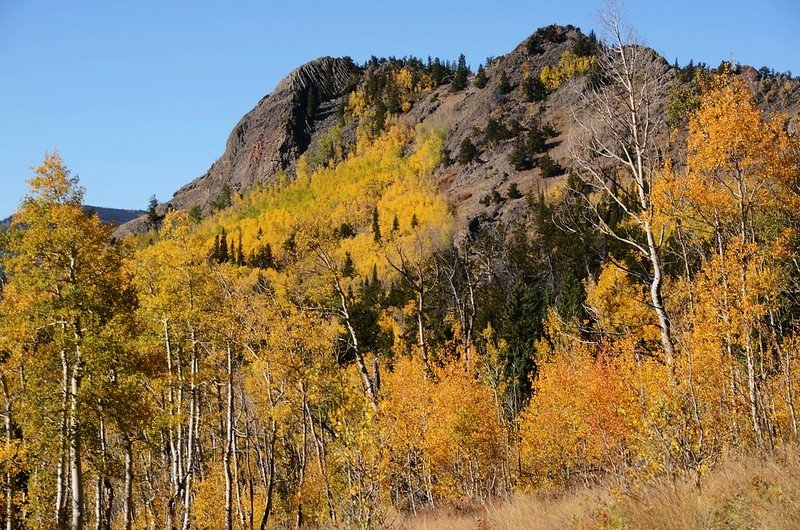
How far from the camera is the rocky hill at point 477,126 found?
109 metres

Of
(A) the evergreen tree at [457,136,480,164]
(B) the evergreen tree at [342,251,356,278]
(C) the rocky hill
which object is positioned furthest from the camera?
(A) the evergreen tree at [457,136,480,164]

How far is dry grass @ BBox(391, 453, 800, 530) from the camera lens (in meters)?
6.39

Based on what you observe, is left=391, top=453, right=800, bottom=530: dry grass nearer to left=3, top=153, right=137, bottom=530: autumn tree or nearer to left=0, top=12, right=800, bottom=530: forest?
left=0, top=12, right=800, bottom=530: forest

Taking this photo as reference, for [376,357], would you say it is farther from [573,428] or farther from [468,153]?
[468,153]

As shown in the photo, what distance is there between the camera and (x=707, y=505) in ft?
22.5

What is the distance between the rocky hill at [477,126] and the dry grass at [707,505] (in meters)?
86.4

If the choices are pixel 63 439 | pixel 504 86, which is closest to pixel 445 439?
pixel 63 439

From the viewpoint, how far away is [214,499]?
29812 millimetres

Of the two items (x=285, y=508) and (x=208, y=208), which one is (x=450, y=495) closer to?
(x=285, y=508)

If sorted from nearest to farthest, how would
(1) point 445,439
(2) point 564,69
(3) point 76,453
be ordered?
1. (3) point 76,453
2. (1) point 445,439
3. (2) point 564,69

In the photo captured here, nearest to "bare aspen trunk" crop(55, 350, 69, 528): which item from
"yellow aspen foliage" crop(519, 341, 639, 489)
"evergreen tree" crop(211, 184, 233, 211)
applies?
"yellow aspen foliage" crop(519, 341, 639, 489)

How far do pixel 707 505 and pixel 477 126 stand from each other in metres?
141

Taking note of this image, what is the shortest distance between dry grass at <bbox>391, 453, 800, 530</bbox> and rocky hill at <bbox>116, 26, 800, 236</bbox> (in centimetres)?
8636

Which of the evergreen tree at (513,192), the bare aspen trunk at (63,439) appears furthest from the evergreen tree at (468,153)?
the bare aspen trunk at (63,439)
